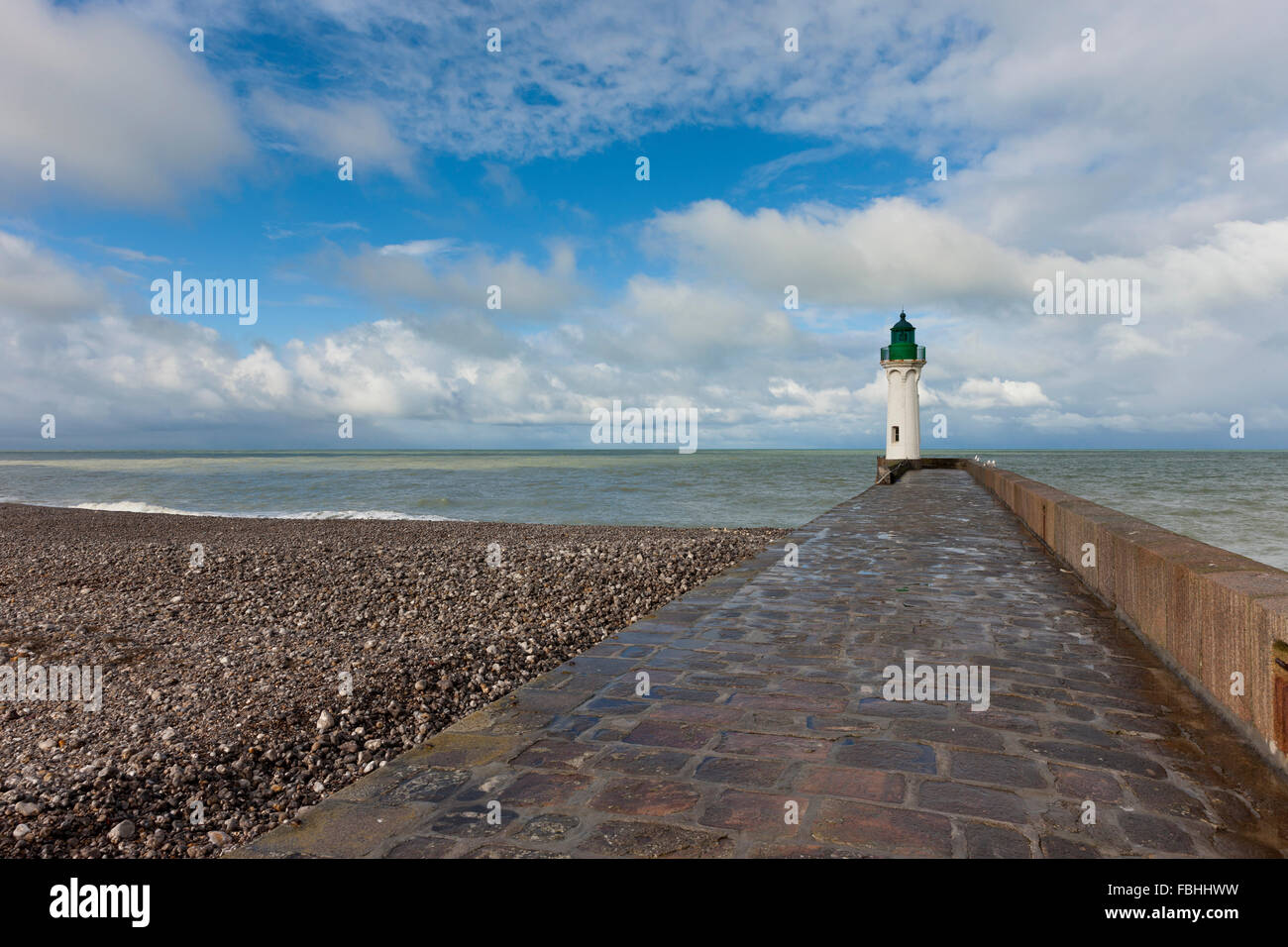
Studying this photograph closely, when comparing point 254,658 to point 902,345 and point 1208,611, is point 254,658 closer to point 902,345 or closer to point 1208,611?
point 1208,611

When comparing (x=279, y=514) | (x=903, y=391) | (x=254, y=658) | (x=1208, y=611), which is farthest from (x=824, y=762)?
(x=903, y=391)

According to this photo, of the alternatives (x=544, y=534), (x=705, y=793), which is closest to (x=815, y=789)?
(x=705, y=793)

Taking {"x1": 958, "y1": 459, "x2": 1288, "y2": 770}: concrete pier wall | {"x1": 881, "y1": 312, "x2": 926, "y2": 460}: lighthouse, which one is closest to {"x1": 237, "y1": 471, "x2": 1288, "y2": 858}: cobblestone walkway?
{"x1": 958, "y1": 459, "x2": 1288, "y2": 770}: concrete pier wall

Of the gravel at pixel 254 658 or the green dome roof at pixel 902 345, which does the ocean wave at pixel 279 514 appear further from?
the green dome roof at pixel 902 345

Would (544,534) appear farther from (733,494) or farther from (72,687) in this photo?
(733,494)

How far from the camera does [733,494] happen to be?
139ft

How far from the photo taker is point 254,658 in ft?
22.8

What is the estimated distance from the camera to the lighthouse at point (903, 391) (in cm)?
3550

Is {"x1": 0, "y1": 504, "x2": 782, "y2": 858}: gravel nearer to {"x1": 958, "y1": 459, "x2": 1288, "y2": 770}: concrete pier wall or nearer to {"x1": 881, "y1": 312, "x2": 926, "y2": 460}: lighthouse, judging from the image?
{"x1": 958, "y1": 459, "x2": 1288, "y2": 770}: concrete pier wall

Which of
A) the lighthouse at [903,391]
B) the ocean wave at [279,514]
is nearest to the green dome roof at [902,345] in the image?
the lighthouse at [903,391]

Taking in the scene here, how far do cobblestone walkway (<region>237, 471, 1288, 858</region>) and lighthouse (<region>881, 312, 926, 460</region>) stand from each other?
32.4 meters

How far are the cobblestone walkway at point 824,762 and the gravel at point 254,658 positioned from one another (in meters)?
1.52
